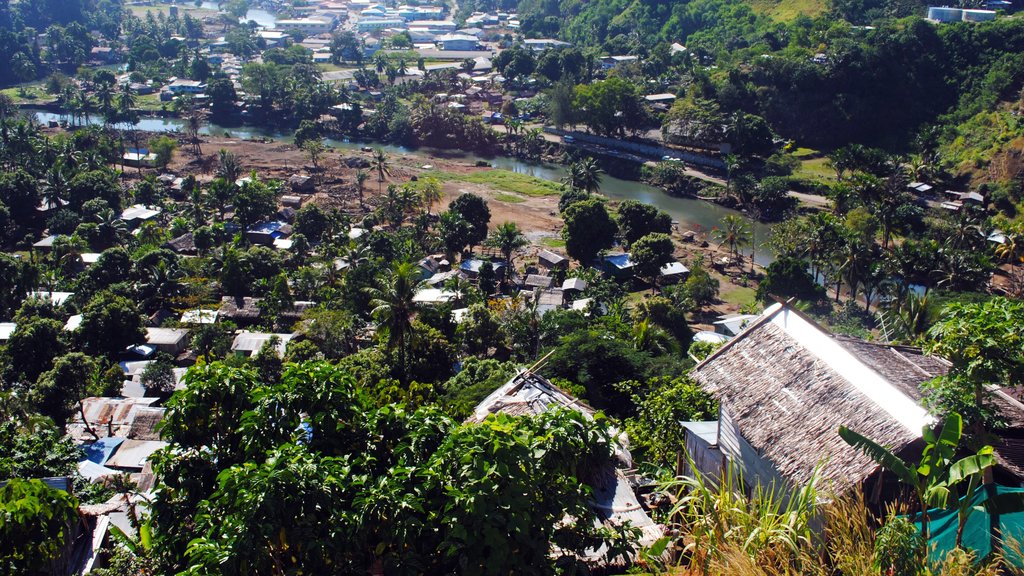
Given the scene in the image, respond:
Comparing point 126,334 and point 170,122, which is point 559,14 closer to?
point 170,122

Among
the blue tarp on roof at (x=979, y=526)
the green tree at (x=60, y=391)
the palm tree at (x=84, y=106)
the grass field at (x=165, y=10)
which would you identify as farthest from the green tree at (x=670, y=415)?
the grass field at (x=165, y=10)

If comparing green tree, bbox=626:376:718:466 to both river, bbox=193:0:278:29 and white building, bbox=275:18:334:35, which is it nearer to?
white building, bbox=275:18:334:35

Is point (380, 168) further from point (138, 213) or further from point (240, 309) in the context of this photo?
point (240, 309)

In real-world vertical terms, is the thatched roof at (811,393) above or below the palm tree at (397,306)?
above

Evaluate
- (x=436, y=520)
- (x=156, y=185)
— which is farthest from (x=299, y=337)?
(x=156, y=185)

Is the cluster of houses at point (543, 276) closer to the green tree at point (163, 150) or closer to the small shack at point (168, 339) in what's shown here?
the small shack at point (168, 339)

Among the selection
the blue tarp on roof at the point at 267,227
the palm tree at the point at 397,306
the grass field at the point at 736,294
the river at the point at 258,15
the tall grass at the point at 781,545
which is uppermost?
the river at the point at 258,15
